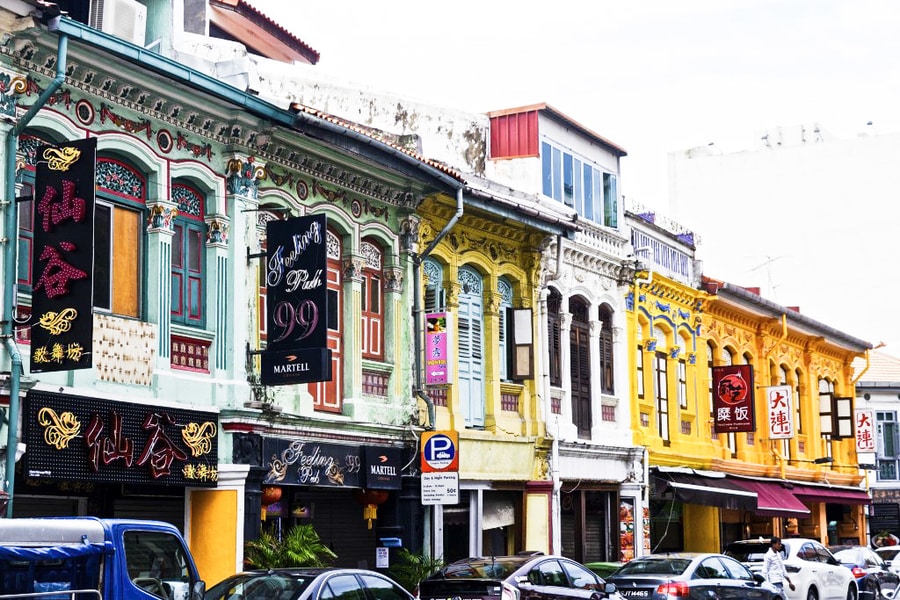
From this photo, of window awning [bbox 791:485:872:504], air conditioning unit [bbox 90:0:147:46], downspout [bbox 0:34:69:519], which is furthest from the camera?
window awning [bbox 791:485:872:504]

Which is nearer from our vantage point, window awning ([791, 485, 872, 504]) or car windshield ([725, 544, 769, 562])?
car windshield ([725, 544, 769, 562])

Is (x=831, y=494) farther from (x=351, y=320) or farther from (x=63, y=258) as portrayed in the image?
(x=63, y=258)

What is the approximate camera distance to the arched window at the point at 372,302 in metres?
22.6

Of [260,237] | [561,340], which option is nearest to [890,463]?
[561,340]

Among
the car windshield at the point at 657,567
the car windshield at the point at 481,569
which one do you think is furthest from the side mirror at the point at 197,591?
the car windshield at the point at 657,567

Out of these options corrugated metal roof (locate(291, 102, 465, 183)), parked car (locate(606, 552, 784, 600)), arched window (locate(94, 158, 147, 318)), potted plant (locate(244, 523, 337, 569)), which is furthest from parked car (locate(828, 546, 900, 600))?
arched window (locate(94, 158, 147, 318))

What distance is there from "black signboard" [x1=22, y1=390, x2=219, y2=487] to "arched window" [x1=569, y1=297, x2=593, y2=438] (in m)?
11.0

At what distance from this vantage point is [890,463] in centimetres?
5034

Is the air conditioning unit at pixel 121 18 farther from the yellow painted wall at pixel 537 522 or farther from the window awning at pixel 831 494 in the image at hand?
the window awning at pixel 831 494

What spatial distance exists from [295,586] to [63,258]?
4.27 m

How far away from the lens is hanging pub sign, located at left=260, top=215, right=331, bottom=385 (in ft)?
61.1

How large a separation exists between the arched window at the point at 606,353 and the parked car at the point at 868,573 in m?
5.47

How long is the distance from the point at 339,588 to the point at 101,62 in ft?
22.6

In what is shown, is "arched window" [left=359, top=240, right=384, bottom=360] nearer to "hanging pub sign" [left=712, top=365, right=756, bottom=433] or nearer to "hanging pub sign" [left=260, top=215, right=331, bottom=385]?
"hanging pub sign" [left=260, top=215, right=331, bottom=385]
